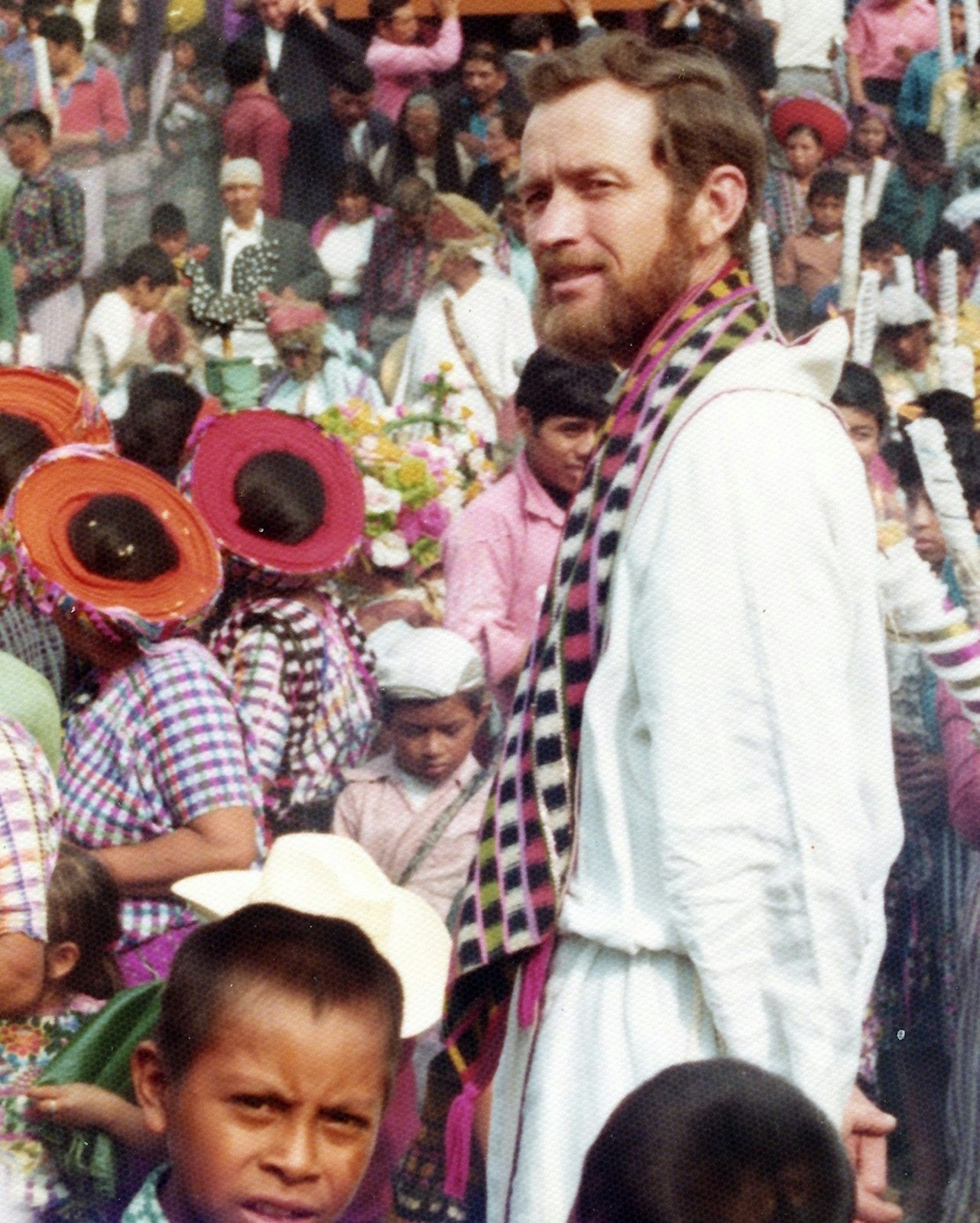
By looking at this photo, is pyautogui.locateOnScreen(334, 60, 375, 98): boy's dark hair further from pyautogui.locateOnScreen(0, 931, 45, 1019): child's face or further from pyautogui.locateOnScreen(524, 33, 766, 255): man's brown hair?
pyautogui.locateOnScreen(524, 33, 766, 255): man's brown hair

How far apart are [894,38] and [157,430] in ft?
25.5

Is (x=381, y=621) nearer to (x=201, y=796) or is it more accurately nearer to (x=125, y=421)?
(x=125, y=421)

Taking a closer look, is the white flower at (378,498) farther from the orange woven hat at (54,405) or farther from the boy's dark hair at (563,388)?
the orange woven hat at (54,405)

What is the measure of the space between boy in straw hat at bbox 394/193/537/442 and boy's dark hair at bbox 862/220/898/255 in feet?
5.45

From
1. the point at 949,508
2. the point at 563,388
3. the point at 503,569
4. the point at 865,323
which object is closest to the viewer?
the point at 949,508

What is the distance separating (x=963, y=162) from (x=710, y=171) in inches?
342

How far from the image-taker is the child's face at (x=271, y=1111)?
8.66 ft

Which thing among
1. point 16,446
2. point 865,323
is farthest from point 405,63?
point 16,446

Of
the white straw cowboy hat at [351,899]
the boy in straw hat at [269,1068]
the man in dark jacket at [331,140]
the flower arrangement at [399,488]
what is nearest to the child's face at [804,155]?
the man in dark jacket at [331,140]

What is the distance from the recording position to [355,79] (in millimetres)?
11562

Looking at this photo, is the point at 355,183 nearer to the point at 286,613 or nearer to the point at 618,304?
the point at 286,613

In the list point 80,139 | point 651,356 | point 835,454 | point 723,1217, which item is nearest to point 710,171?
point 651,356

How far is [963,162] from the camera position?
11383 millimetres

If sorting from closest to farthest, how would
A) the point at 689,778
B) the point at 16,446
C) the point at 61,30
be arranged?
the point at 689,778, the point at 16,446, the point at 61,30
